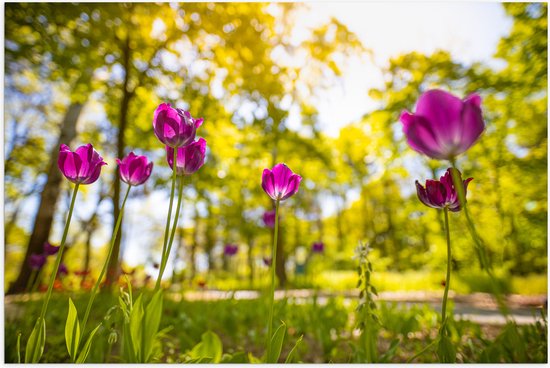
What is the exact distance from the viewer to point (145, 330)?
33.7 inches

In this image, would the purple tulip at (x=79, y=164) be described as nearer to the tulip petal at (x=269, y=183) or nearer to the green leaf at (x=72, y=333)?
the green leaf at (x=72, y=333)

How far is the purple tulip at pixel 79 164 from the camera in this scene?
3.01 feet

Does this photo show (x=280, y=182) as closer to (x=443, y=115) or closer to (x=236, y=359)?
(x=443, y=115)

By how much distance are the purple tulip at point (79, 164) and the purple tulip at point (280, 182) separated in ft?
1.55

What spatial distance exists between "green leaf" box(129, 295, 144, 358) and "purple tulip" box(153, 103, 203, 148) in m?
0.42

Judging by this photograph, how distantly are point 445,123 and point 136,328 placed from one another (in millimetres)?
890

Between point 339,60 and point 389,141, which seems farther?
point 389,141

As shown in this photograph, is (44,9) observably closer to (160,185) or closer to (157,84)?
(157,84)

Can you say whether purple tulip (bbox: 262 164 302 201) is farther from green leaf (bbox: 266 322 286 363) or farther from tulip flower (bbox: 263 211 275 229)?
tulip flower (bbox: 263 211 275 229)

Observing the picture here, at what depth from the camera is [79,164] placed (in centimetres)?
92

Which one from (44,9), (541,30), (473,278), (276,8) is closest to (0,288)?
(44,9)

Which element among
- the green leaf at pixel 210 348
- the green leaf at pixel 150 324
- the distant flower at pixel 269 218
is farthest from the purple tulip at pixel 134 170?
the distant flower at pixel 269 218

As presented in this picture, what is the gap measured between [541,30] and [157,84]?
3745mm

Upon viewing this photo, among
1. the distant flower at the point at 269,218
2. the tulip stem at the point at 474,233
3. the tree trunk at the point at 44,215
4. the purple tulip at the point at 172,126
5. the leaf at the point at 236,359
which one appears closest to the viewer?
the tulip stem at the point at 474,233
